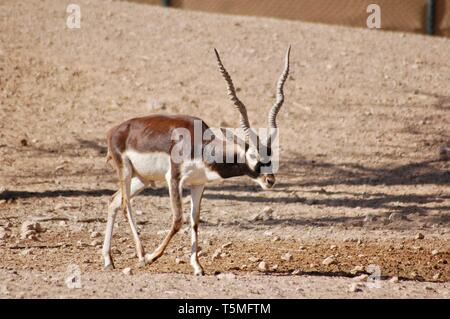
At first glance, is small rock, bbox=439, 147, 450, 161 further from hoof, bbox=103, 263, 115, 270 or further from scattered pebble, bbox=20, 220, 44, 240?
hoof, bbox=103, 263, 115, 270

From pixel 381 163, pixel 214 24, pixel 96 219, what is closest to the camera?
pixel 96 219

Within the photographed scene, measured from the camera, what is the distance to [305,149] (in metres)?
14.9

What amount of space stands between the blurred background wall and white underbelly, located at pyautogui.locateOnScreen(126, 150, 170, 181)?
34.0ft

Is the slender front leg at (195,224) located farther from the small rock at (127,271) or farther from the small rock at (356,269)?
the small rock at (356,269)

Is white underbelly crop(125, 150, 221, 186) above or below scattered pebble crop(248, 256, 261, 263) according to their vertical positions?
above

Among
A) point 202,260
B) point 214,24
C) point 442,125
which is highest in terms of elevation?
point 214,24

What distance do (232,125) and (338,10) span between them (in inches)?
208

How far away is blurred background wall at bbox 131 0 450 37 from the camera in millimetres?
19453

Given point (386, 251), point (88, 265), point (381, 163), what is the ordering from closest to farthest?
point (88, 265) < point (386, 251) < point (381, 163)

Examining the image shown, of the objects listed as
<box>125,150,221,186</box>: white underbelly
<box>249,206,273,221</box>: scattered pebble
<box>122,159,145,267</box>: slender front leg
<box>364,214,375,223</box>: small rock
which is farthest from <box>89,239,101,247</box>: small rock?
<box>364,214,375,223</box>: small rock

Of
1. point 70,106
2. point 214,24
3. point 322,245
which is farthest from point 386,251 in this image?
point 214,24

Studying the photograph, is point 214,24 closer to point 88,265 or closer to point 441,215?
point 441,215

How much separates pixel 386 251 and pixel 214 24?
348 inches

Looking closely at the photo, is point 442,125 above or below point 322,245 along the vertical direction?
above
